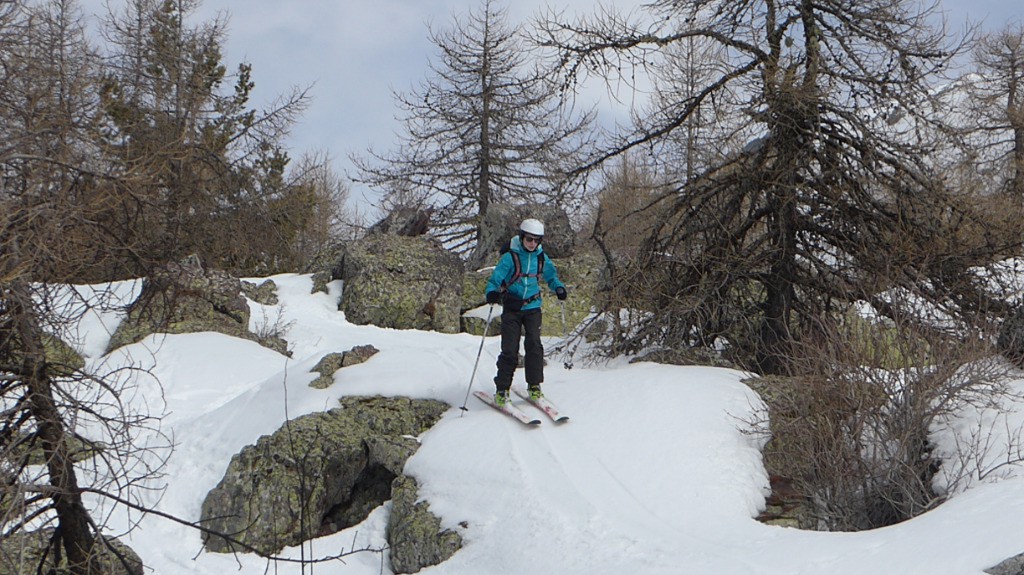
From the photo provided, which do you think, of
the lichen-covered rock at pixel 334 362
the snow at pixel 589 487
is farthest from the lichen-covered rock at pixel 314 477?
the lichen-covered rock at pixel 334 362

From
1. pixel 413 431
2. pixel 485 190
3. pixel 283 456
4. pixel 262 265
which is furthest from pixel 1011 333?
pixel 262 265

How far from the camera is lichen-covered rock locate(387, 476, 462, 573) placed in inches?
305

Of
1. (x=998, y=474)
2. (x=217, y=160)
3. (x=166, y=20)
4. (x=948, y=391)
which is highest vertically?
(x=166, y=20)

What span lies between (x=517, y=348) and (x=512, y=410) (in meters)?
0.70

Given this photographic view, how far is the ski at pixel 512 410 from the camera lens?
894 centimetres

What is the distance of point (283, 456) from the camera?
9.38 metres

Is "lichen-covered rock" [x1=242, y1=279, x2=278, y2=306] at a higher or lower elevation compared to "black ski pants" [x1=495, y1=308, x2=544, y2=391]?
higher

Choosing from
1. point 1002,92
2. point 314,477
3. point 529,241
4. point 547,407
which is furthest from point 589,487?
point 1002,92

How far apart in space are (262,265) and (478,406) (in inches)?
750

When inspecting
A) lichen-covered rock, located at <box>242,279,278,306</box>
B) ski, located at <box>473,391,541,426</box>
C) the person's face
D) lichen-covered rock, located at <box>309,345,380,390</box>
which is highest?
lichen-covered rock, located at <box>242,279,278,306</box>

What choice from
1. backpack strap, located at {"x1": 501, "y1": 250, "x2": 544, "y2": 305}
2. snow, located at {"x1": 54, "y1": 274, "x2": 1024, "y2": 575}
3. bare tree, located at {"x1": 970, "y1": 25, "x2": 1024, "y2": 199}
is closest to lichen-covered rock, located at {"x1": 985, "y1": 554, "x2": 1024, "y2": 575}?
snow, located at {"x1": 54, "y1": 274, "x2": 1024, "y2": 575}

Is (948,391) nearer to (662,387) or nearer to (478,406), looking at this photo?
(662,387)

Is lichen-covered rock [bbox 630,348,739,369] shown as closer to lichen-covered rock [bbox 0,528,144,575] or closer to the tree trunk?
lichen-covered rock [bbox 0,528,144,575]

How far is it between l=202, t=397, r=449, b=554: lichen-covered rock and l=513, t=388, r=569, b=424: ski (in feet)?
4.01
